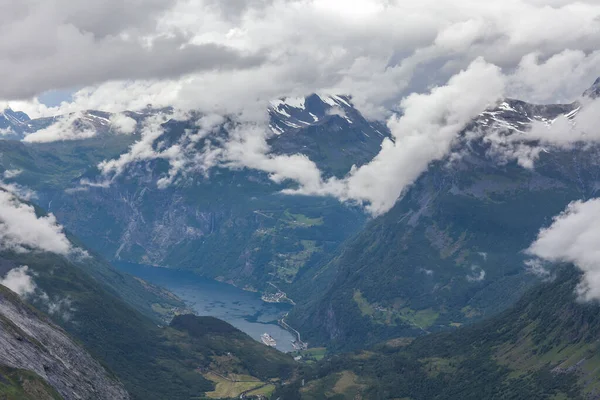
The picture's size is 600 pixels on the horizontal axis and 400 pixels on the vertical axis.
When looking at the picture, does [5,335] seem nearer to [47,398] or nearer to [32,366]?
[32,366]

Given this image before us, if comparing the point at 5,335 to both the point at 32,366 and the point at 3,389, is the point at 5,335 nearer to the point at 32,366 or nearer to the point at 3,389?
the point at 32,366

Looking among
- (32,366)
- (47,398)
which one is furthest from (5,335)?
(47,398)

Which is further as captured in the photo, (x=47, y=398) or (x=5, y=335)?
(x=5, y=335)

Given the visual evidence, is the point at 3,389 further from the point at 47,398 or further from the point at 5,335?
the point at 5,335

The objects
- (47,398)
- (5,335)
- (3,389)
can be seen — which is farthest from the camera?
(5,335)

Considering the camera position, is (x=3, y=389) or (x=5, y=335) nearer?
(x=3, y=389)

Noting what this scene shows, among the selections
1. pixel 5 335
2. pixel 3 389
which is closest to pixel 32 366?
pixel 5 335

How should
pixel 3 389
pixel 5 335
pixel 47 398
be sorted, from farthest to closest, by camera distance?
pixel 5 335
pixel 47 398
pixel 3 389
